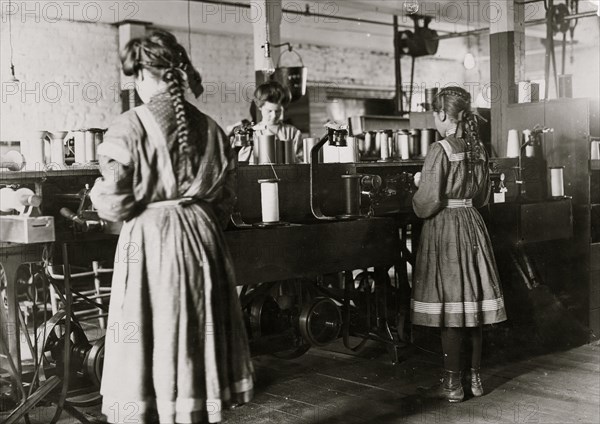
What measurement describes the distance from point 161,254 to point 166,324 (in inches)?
9.7

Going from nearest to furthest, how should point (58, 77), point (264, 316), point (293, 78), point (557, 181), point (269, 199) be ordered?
point (269, 199) → point (264, 316) → point (557, 181) → point (293, 78) → point (58, 77)

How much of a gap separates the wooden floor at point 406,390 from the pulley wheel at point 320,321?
0.91 feet

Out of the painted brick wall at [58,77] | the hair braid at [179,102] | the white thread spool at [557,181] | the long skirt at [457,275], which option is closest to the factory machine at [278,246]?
the white thread spool at [557,181]

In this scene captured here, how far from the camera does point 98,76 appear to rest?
976 cm

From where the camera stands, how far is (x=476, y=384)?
167 inches

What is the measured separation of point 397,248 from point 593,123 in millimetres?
2445

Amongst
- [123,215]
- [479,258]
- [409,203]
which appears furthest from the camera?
[409,203]

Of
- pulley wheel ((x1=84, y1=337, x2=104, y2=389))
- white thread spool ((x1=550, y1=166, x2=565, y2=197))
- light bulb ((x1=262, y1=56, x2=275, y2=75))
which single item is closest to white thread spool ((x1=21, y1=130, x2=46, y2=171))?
pulley wheel ((x1=84, y1=337, x2=104, y2=389))

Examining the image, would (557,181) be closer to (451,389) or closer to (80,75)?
(451,389)

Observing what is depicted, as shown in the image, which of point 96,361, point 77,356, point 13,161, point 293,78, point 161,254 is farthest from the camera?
point 293,78

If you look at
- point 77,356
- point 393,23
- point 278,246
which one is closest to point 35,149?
point 77,356

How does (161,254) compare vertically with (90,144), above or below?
below

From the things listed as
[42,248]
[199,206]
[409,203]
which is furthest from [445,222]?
[42,248]

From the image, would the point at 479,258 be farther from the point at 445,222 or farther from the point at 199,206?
the point at 199,206
